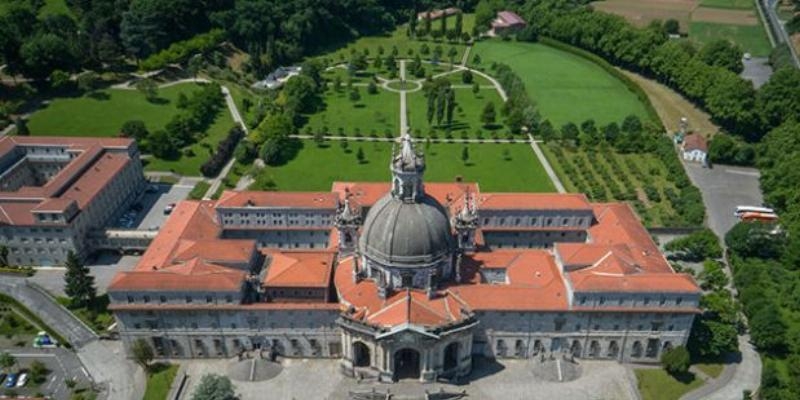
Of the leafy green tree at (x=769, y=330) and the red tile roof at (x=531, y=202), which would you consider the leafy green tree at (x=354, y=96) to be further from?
the leafy green tree at (x=769, y=330)

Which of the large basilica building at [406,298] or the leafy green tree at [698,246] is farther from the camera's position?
the leafy green tree at [698,246]

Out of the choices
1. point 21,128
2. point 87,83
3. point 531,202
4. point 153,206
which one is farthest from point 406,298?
point 87,83

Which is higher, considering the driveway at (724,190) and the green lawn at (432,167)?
the green lawn at (432,167)

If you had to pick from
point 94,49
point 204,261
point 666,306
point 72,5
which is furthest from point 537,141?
point 72,5

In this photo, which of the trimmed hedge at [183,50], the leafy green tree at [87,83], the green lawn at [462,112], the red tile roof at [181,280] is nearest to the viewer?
the red tile roof at [181,280]

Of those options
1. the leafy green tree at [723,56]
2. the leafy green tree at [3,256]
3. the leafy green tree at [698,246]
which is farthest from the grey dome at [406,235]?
the leafy green tree at [723,56]

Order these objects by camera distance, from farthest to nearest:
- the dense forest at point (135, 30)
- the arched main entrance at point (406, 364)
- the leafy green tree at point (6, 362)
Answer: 1. the dense forest at point (135, 30)
2. the arched main entrance at point (406, 364)
3. the leafy green tree at point (6, 362)

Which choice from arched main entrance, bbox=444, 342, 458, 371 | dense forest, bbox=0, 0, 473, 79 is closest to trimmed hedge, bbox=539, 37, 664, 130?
dense forest, bbox=0, 0, 473, 79

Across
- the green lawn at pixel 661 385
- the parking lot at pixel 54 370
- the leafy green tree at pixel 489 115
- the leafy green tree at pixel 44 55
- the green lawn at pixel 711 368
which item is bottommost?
the green lawn at pixel 661 385
